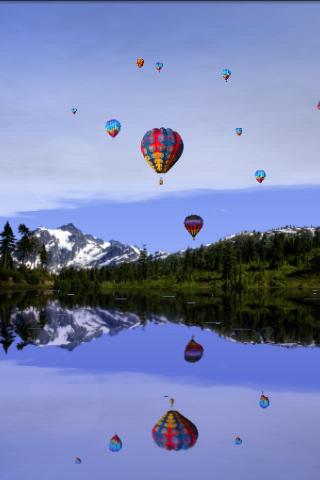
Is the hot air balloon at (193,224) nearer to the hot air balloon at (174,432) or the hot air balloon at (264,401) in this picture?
the hot air balloon at (264,401)

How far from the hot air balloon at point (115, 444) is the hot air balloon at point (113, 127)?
68042 millimetres

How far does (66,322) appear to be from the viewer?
2293 inches

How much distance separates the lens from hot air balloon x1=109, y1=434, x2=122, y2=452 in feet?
58.4

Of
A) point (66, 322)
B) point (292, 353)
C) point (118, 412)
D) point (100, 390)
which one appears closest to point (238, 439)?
point (118, 412)

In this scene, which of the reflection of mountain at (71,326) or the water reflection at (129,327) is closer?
the water reflection at (129,327)

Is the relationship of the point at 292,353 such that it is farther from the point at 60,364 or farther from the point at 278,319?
the point at 278,319

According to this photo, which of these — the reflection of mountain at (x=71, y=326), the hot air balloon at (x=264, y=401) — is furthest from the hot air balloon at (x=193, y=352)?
the hot air balloon at (x=264, y=401)

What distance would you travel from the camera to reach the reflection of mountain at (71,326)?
4378cm

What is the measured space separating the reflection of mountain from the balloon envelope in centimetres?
1662

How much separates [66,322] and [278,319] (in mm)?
20010

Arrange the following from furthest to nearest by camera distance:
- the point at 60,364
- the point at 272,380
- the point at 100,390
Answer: the point at 60,364
the point at 272,380
the point at 100,390

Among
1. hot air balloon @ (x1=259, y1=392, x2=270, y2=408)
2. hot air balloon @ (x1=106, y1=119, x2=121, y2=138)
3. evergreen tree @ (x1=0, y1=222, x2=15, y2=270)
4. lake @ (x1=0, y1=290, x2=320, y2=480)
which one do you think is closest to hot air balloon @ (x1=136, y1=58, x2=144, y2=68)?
hot air balloon @ (x1=106, y1=119, x2=121, y2=138)

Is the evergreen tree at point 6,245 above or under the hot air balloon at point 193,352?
above

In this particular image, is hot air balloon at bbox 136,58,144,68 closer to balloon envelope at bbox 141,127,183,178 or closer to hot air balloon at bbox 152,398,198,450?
balloon envelope at bbox 141,127,183,178
